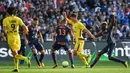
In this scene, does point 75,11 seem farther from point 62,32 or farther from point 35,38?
point 62,32

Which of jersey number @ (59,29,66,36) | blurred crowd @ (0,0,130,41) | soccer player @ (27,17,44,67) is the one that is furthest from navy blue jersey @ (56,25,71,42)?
blurred crowd @ (0,0,130,41)

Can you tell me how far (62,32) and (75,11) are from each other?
11115mm

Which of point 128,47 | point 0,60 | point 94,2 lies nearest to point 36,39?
point 0,60

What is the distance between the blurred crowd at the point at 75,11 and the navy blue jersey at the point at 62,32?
8014mm

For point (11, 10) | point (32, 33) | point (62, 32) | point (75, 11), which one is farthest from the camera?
point (75, 11)

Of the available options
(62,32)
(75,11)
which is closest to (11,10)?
(62,32)

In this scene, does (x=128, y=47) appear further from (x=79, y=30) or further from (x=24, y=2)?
(x=24, y=2)

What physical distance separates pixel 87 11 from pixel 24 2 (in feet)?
14.4

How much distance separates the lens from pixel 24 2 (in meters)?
37.1

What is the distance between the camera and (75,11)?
36.9 meters

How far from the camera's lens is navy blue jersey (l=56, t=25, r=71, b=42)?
25.9 m

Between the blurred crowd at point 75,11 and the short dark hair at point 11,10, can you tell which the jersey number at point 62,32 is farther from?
the blurred crowd at point 75,11

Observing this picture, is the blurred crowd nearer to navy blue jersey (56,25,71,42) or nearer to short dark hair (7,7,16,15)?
navy blue jersey (56,25,71,42)

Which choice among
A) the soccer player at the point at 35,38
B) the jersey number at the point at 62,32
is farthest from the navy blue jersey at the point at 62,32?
the soccer player at the point at 35,38
